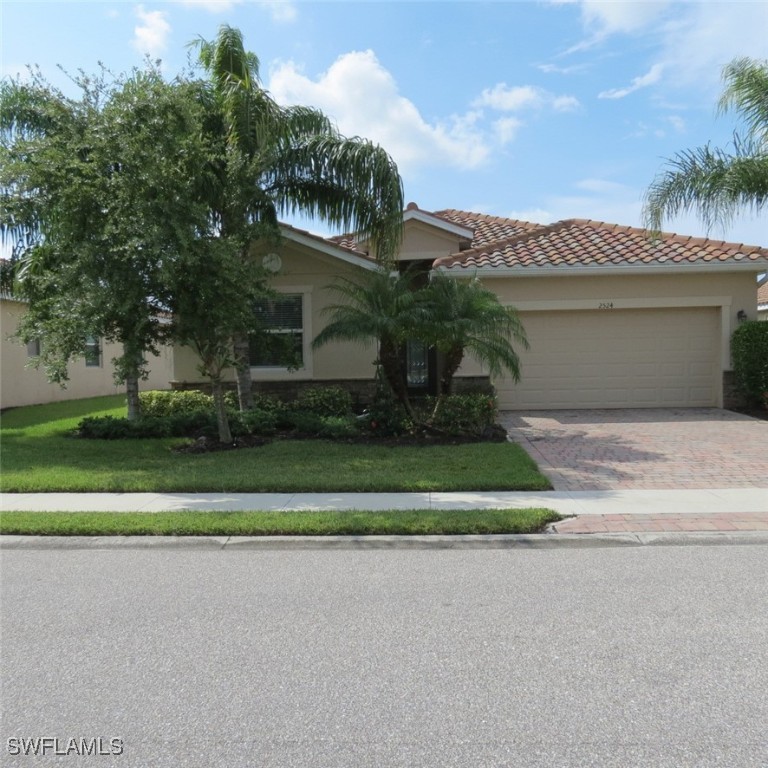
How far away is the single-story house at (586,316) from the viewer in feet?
48.2

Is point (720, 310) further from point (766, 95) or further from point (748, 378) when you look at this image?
point (766, 95)

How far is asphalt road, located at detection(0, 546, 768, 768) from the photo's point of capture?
3.17 metres

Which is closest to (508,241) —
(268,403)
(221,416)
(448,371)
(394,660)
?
(448,371)

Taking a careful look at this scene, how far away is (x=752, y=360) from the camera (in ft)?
45.6

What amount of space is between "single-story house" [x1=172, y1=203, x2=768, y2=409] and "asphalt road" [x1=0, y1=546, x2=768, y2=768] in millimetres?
9431

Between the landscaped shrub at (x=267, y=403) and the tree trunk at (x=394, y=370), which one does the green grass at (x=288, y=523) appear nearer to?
the tree trunk at (x=394, y=370)

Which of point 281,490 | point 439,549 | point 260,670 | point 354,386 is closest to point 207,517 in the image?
point 281,490

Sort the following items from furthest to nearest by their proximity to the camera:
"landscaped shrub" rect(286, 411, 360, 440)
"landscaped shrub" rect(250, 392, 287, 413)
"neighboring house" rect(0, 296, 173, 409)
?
"neighboring house" rect(0, 296, 173, 409) → "landscaped shrub" rect(250, 392, 287, 413) → "landscaped shrub" rect(286, 411, 360, 440)

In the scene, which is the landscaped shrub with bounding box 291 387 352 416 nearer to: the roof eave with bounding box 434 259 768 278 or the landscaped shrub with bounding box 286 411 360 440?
the landscaped shrub with bounding box 286 411 360 440

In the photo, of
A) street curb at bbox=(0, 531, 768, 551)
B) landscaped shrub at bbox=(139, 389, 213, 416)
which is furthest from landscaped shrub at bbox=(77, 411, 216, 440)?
street curb at bbox=(0, 531, 768, 551)

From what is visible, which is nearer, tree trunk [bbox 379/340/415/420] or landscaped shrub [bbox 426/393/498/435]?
landscaped shrub [bbox 426/393/498/435]

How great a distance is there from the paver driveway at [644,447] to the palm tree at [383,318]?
8.87 feet

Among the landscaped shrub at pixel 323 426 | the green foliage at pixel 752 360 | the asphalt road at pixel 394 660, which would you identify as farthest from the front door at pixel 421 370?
the asphalt road at pixel 394 660

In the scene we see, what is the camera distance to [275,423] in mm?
12531
